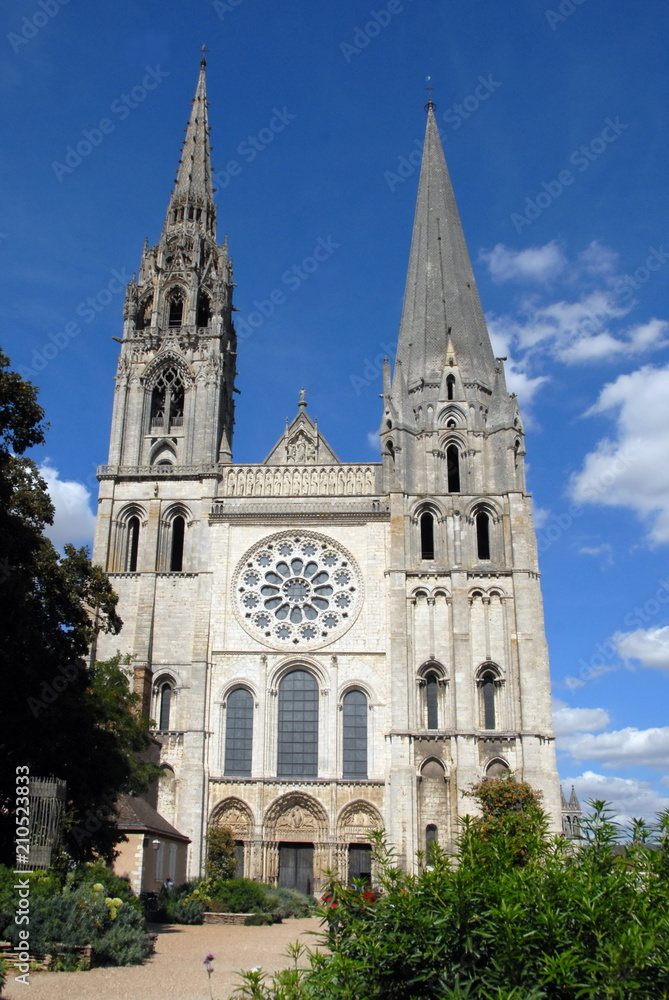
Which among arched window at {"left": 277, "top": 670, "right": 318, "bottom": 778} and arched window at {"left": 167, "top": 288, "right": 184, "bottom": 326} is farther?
arched window at {"left": 167, "top": 288, "right": 184, "bottom": 326}

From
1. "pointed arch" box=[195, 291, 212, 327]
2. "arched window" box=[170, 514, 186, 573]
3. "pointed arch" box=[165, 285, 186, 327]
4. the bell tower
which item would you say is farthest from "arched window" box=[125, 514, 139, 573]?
"pointed arch" box=[195, 291, 212, 327]

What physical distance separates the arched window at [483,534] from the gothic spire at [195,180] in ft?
66.9

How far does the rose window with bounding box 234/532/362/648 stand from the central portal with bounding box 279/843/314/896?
24.3ft

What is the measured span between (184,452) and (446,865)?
104 ft

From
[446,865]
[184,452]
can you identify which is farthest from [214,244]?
[446,865]

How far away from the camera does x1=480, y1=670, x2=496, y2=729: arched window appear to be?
32.6 meters

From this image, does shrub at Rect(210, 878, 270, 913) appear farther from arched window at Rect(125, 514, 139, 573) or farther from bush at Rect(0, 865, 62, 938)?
arched window at Rect(125, 514, 139, 573)

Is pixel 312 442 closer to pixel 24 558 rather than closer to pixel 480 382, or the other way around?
pixel 480 382

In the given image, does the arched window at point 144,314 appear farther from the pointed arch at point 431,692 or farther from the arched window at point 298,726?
the pointed arch at point 431,692

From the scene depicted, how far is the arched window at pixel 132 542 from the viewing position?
1420 inches

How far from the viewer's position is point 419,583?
34.3 metres

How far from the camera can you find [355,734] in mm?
32969

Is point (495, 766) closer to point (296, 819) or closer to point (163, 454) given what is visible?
point (296, 819)

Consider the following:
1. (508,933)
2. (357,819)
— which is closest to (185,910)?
(357,819)
